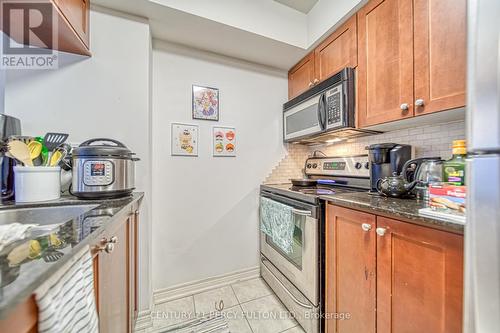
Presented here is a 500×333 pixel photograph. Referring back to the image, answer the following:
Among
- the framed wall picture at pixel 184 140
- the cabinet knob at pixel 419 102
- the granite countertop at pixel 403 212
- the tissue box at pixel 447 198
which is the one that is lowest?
the granite countertop at pixel 403 212

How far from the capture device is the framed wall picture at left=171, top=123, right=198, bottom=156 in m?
1.74

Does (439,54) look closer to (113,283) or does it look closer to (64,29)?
(113,283)

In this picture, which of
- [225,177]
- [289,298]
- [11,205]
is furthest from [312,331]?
[11,205]

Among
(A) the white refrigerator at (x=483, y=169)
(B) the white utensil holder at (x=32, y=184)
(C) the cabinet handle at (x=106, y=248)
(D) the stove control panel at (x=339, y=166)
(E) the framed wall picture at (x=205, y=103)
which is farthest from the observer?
(E) the framed wall picture at (x=205, y=103)

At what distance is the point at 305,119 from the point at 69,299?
1822 mm

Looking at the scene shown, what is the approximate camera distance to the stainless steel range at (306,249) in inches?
48.7

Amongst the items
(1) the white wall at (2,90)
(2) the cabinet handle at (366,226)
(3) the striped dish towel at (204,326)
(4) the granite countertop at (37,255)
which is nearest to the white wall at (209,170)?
(3) the striped dish towel at (204,326)

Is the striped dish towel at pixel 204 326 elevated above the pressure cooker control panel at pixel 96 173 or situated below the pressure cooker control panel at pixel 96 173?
below

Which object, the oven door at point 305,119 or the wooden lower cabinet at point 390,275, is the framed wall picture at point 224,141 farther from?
the wooden lower cabinet at point 390,275

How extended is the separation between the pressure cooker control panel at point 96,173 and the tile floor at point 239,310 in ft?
3.64

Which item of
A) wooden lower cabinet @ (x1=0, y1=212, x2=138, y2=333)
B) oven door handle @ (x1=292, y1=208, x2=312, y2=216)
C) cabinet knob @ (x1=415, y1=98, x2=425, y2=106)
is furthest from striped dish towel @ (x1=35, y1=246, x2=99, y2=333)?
cabinet knob @ (x1=415, y1=98, x2=425, y2=106)

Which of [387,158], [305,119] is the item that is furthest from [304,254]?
[305,119]

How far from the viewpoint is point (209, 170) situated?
6.16ft

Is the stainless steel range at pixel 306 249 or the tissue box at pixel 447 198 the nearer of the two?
the tissue box at pixel 447 198
